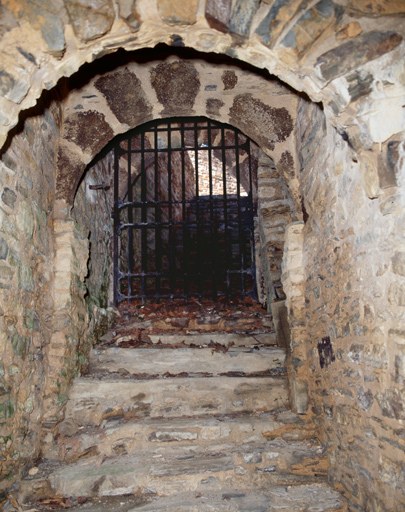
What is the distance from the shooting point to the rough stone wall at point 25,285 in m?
2.08

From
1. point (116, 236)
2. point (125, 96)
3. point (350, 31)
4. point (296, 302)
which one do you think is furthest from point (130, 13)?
point (116, 236)

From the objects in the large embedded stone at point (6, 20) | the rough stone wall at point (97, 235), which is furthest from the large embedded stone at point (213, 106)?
the large embedded stone at point (6, 20)

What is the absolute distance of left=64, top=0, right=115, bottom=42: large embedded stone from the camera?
1.56m

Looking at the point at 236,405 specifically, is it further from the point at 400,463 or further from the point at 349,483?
the point at 400,463

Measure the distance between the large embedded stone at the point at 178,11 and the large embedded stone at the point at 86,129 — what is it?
164 centimetres

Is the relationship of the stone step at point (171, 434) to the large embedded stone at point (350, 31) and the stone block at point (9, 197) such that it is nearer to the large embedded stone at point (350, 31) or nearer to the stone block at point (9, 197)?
the stone block at point (9, 197)

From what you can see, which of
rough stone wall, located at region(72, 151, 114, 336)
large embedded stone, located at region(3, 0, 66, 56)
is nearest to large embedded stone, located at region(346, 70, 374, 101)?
large embedded stone, located at region(3, 0, 66, 56)

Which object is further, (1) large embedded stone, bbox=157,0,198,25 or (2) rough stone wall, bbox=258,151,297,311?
(2) rough stone wall, bbox=258,151,297,311

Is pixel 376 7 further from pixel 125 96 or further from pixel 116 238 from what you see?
pixel 116 238

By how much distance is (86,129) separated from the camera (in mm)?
3080

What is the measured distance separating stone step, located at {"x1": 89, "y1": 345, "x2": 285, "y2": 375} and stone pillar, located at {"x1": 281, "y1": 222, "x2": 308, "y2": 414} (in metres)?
0.34

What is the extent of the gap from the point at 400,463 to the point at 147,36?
2.12m

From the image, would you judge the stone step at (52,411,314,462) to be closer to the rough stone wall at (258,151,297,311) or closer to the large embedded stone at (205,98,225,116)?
the rough stone wall at (258,151,297,311)

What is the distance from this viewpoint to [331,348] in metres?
2.26
